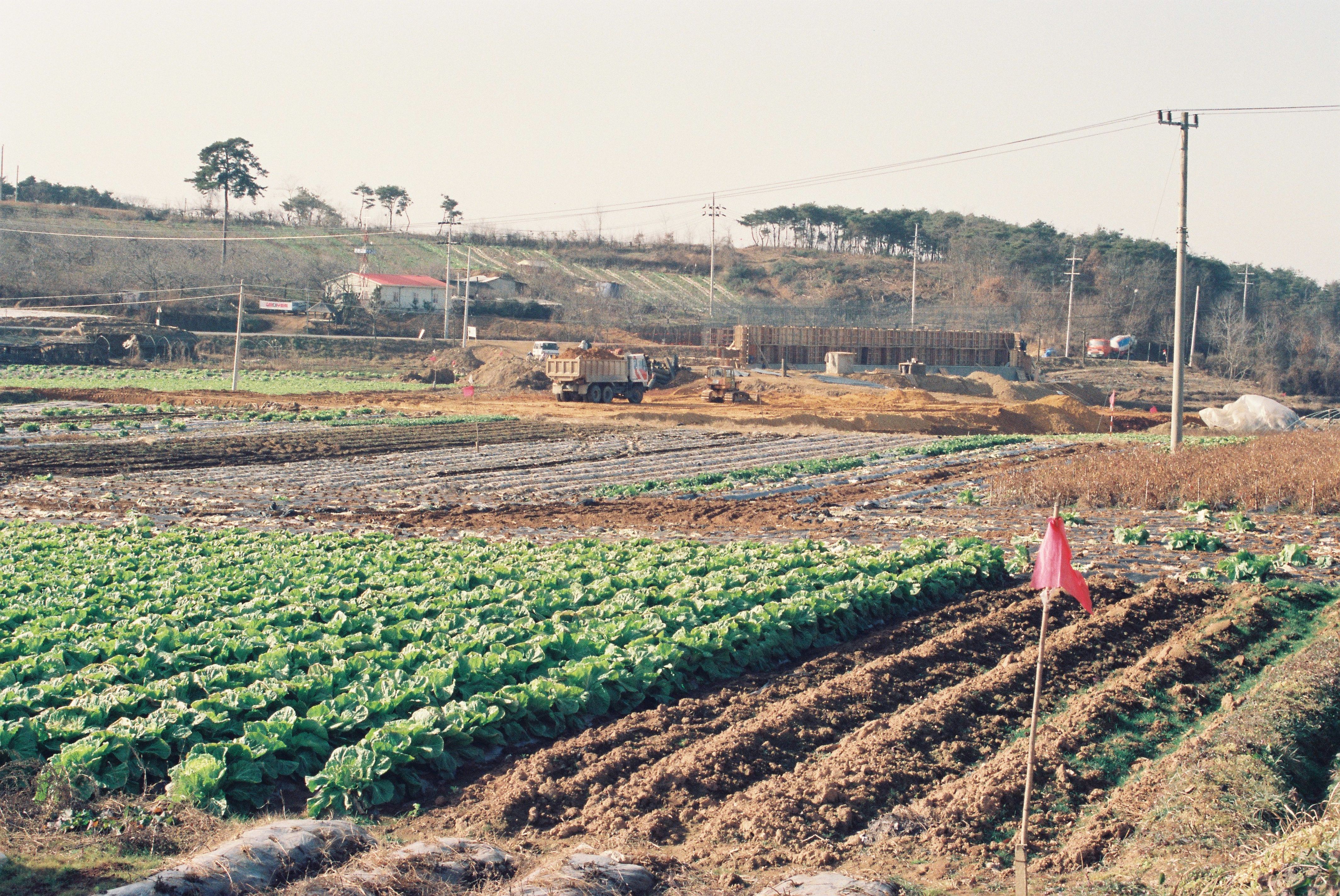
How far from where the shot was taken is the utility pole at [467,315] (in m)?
62.9

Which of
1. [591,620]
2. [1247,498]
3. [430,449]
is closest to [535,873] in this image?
[591,620]

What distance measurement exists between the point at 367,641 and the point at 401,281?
3067 inches

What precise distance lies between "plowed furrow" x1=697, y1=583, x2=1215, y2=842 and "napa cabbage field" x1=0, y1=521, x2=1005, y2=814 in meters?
1.86

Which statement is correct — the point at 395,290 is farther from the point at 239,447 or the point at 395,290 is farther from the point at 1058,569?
the point at 1058,569

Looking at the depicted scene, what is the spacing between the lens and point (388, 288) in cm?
8125

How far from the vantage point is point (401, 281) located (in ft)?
274

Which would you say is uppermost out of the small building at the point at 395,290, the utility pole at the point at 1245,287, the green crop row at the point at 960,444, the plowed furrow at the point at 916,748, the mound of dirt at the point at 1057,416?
the utility pole at the point at 1245,287

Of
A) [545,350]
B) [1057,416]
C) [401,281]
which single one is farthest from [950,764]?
[401,281]

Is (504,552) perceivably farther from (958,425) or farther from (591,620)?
(958,425)

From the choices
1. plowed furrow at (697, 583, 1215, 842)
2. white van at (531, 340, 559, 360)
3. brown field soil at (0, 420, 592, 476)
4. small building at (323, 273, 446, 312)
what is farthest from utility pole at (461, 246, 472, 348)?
plowed furrow at (697, 583, 1215, 842)

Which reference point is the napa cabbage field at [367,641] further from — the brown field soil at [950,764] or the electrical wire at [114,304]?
the electrical wire at [114,304]

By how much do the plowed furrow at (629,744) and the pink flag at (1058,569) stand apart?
10.2ft

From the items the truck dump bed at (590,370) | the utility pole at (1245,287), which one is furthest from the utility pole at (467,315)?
the utility pole at (1245,287)

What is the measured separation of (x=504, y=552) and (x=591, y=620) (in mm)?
4508
